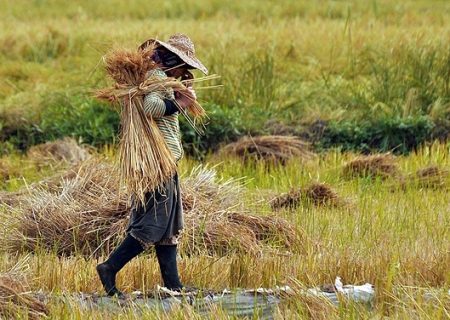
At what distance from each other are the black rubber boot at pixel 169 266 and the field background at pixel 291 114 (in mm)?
246

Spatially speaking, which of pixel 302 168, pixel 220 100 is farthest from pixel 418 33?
pixel 302 168

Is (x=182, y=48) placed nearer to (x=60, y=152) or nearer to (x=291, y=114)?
(x=60, y=152)

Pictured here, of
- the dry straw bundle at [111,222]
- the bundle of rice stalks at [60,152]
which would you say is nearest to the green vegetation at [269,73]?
the bundle of rice stalks at [60,152]

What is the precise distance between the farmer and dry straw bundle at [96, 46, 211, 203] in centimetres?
4

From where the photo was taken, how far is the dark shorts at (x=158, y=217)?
5.70 meters

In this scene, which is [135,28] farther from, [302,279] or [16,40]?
[302,279]

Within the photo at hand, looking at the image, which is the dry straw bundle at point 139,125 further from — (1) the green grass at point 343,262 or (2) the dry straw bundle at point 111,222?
(2) the dry straw bundle at point 111,222

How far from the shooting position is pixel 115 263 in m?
5.73

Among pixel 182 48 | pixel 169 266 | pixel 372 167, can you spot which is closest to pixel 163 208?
pixel 169 266

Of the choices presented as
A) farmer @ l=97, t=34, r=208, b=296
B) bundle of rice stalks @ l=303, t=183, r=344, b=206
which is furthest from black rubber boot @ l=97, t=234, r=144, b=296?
bundle of rice stalks @ l=303, t=183, r=344, b=206

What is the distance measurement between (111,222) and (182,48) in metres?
1.66

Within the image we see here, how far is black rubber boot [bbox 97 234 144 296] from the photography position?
5.71m

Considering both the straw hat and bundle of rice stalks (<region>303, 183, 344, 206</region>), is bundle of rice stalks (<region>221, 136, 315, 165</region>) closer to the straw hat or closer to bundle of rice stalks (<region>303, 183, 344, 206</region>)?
bundle of rice stalks (<region>303, 183, 344, 206</region>)

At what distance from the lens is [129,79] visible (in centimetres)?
571
